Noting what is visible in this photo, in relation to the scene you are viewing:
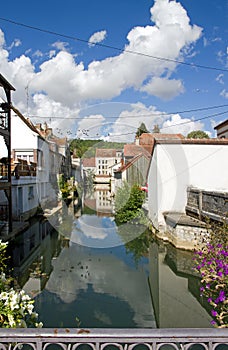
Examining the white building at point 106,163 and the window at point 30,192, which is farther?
the white building at point 106,163

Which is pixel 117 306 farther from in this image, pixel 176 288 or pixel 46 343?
pixel 46 343

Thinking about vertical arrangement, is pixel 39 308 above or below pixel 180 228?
below

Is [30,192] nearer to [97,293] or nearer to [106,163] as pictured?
[97,293]

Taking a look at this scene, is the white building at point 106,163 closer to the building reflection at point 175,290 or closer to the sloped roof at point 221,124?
the sloped roof at point 221,124

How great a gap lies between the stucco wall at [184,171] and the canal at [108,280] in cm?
187

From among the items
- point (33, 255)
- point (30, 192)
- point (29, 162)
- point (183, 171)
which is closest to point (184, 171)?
point (183, 171)

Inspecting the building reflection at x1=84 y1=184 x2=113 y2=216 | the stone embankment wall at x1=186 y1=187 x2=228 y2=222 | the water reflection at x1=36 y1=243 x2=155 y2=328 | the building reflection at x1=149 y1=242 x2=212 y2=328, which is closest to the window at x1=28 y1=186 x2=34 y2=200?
the building reflection at x1=84 y1=184 x2=113 y2=216

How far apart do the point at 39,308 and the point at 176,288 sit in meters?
3.44

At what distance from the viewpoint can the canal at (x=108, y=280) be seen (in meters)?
5.64

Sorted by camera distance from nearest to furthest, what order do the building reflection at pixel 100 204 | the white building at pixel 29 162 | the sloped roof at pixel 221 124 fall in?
the white building at pixel 29 162, the building reflection at pixel 100 204, the sloped roof at pixel 221 124

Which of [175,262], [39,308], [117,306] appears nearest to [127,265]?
[175,262]

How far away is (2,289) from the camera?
2.63 metres

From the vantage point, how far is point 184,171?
11.1 metres

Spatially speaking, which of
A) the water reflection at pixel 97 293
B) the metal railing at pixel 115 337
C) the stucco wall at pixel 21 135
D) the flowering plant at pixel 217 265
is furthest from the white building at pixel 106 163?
the metal railing at pixel 115 337
